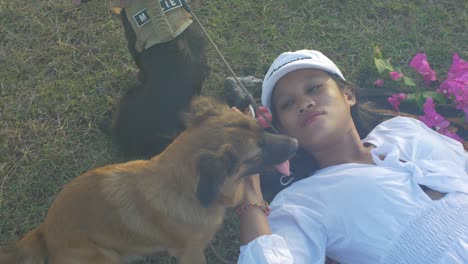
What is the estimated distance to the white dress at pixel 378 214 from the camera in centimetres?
312

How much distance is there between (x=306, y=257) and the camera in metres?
3.23

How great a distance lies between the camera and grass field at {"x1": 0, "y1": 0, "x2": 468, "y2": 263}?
4.43m

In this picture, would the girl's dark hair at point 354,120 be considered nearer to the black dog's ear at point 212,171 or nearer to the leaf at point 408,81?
the leaf at point 408,81

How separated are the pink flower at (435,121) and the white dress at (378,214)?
59 cm

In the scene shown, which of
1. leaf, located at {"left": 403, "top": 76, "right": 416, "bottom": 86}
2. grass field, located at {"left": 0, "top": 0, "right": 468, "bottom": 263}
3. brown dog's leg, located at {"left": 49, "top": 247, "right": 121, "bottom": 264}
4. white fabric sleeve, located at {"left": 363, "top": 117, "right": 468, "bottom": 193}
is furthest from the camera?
leaf, located at {"left": 403, "top": 76, "right": 416, "bottom": 86}

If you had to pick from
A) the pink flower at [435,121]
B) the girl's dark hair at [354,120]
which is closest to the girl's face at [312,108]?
the girl's dark hair at [354,120]

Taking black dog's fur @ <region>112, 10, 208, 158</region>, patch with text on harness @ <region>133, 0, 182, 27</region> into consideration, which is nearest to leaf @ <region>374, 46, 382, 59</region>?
black dog's fur @ <region>112, 10, 208, 158</region>

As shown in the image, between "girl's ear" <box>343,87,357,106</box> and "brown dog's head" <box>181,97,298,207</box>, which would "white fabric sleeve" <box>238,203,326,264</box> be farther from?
"girl's ear" <box>343,87,357,106</box>

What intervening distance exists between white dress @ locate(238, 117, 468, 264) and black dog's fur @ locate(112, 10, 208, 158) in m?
1.27

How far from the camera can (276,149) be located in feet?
10.6

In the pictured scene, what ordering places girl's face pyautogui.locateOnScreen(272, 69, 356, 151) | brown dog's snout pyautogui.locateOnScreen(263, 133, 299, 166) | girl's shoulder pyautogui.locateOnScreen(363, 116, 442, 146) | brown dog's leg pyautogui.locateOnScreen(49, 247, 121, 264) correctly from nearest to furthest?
brown dog's leg pyautogui.locateOnScreen(49, 247, 121, 264), brown dog's snout pyautogui.locateOnScreen(263, 133, 299, 166), girl's face pyautogui.locateOnScreen(272, 69, 356, 151), girl's shoulder pyautogui.locateOnScreen(363, 116, 442, 146)

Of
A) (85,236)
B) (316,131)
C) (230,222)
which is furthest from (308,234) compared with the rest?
Answer: (85,236)

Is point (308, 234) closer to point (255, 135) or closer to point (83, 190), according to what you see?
point (255, 135)

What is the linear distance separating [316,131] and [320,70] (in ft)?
2.13
